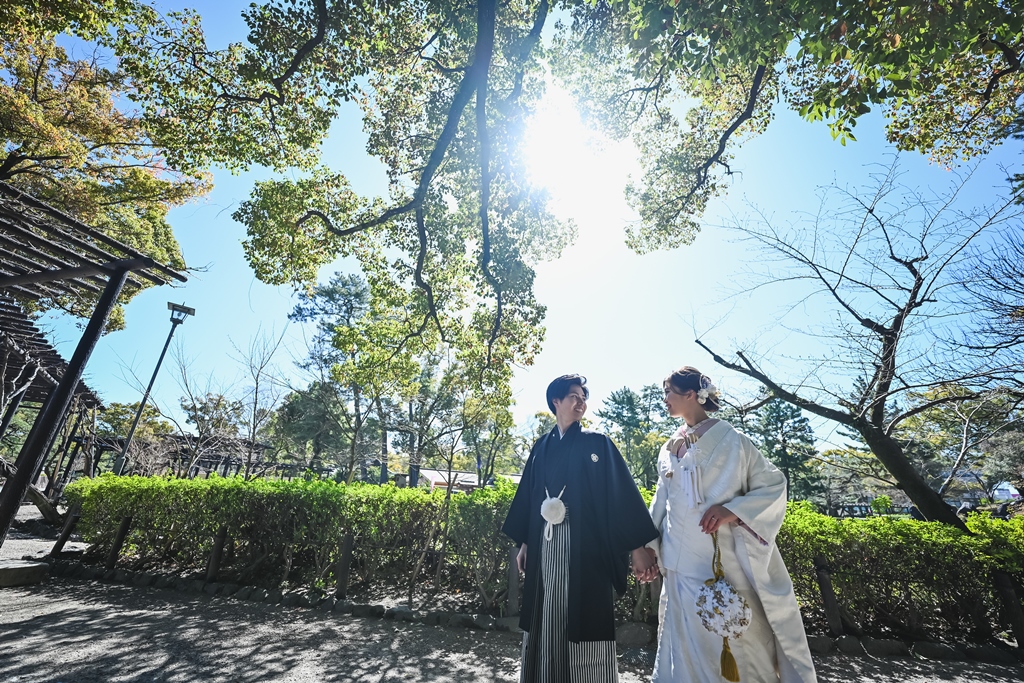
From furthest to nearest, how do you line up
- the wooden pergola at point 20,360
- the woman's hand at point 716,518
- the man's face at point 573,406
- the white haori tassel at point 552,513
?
the wooden pergola at point 20,360, the man's face at point 573,406, the white haori tassel at point 552,513, the woman's hand at point 716,518

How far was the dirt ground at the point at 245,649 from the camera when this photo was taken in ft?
10.5

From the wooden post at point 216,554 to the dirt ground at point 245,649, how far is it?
1.50 ft

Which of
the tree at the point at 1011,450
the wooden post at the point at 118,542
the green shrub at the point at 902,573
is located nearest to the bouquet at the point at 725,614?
the green shrub at the point at 902,573

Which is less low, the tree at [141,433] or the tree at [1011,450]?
the tree at [141,433]

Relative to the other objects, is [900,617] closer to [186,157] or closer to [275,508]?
[275,508]

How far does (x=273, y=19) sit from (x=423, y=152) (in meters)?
2.84

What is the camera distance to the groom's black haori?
7.19 feet

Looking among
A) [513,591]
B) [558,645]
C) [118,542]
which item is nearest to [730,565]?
[558,645]

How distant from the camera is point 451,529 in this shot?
5.48 metres

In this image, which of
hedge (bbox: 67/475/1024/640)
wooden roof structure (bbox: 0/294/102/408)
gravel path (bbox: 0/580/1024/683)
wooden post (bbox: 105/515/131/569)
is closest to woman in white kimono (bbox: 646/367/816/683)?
gravel path (bbox: 0/580/1024/683)

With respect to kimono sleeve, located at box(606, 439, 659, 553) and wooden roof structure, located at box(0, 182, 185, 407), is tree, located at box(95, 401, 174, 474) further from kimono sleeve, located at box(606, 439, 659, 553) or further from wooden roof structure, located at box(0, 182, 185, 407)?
kimono sleeve, located at box(606, 439, 659, 553)

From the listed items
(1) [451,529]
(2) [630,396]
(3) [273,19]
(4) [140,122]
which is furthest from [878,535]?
(2) [630,396]

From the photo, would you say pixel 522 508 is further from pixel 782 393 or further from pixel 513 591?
Answer: pixel 782 393

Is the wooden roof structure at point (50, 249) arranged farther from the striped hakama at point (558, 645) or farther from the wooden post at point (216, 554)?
the striped hakama at point (558, 645)
